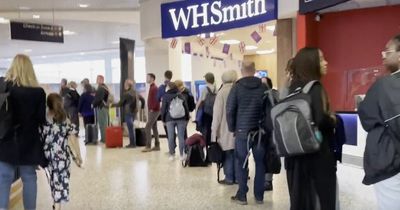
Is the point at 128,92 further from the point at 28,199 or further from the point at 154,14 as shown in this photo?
the point at 28,199

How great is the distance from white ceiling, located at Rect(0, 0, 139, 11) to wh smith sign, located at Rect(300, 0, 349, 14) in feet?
21.1

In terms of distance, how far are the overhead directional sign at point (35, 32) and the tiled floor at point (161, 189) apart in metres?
6.01

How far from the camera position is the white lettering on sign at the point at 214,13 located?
7246 millimetres

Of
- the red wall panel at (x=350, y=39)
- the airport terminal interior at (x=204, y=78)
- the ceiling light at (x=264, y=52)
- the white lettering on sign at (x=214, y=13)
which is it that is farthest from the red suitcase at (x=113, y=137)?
the ceiling light at (x=264, y=52)

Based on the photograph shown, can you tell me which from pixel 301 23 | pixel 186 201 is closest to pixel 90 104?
pixel 301 23

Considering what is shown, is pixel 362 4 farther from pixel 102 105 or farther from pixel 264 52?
pixel 264 52

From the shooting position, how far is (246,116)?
176 inches

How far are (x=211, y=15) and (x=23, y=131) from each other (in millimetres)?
5122

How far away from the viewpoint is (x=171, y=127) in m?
7.57

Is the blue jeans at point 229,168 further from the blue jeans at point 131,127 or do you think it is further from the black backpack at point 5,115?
the blue jeans at point 131,127

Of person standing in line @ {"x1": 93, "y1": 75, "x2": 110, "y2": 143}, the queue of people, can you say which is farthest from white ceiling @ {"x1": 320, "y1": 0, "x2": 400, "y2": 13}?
person standing in line @ {"x1": 93, "y1": 75, "x2": 110, "y2": 143}

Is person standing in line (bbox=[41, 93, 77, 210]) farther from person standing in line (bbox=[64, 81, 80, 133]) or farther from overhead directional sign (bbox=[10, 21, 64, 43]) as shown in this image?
overhead directional sign (bbox=[10, 21, 64, 43])

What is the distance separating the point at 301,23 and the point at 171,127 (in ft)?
9.26

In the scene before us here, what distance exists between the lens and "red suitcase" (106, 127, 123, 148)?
966 cm
